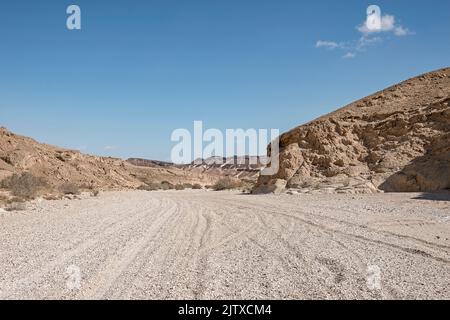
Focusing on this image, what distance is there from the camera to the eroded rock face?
56.0ft

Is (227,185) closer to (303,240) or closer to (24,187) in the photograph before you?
(24,187)

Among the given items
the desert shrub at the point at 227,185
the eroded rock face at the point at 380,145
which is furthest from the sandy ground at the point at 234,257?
the desert shrub at the point at 227,185

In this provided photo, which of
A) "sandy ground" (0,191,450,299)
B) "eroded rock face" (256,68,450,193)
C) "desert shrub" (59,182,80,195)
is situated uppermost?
"eroded rock face" (256,68,450,193)

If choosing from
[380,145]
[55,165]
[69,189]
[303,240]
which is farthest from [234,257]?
[55,165]

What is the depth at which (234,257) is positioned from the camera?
6090 millimetres

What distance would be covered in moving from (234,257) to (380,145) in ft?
51.3

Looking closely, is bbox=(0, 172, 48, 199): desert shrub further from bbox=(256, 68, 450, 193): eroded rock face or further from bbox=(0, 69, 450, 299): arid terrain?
bbox=(256, 68, 450, 193): eroded rock face

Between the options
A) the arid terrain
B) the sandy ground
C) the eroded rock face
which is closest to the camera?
the sandy ground

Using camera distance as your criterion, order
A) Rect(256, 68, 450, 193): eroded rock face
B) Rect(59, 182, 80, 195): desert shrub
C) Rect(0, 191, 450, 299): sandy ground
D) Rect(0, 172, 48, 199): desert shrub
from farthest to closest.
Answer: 1. Rect(59, 182, 80, 195): desert shrub
2. Rect(0, 172, 48, 199): desert shrub
3. Rect(256, 68, 450, 193): eroded rock face
4. Rect(0, 191, 450, 299): sandy ground

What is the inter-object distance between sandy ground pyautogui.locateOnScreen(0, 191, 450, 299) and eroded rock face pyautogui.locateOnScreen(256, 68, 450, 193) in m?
6.53

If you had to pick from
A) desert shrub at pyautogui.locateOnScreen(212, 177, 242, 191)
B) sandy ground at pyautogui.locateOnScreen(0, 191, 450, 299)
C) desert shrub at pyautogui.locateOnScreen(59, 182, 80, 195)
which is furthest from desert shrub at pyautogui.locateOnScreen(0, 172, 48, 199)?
desert shrub at pyautogui.locateOnScreen(212, 177, 242, 191)

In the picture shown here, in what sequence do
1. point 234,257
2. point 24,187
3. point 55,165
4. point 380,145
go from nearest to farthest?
point 234,257
point 380,145
point 24,187
point 55,165

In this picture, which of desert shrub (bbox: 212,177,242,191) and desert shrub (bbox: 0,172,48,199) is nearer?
desert shrub (bbox: 0,172,48,199)
